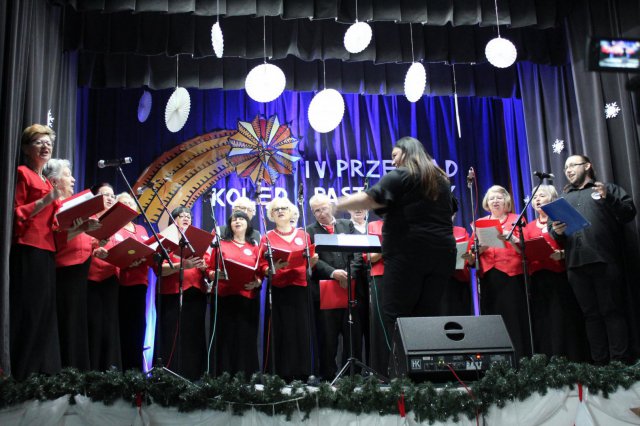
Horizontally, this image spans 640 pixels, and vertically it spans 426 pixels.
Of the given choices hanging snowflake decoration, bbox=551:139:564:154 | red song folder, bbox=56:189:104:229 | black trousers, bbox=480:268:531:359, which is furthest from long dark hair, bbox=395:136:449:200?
hanging snowflake decoration, bbox=551:139:564:154

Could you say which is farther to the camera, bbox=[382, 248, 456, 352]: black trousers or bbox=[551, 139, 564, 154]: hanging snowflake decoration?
bbox=[551, 139, 564, 154]: hanging snowflake decoration

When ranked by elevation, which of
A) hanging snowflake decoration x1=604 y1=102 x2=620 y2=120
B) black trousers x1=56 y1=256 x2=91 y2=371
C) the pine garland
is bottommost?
the pine garland

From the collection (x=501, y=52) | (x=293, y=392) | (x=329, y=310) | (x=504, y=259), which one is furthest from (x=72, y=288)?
(x=501, y=52)

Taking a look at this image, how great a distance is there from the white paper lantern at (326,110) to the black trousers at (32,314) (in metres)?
2.98

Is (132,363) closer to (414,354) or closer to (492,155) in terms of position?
(414,354)

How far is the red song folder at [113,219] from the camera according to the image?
13.6 feet

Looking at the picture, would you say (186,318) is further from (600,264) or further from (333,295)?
(600,264)

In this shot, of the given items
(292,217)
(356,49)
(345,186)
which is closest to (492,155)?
(345,186)

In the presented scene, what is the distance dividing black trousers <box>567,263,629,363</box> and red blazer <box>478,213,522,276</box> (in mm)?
429

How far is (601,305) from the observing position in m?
4.92

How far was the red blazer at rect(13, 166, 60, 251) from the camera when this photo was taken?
400cm

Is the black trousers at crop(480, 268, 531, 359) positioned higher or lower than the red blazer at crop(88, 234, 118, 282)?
lower

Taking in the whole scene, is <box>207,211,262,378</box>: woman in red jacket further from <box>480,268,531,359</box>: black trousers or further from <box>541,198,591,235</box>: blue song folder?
<box>541,198,591,235</box>: blue song folder

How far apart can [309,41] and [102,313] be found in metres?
3.26
